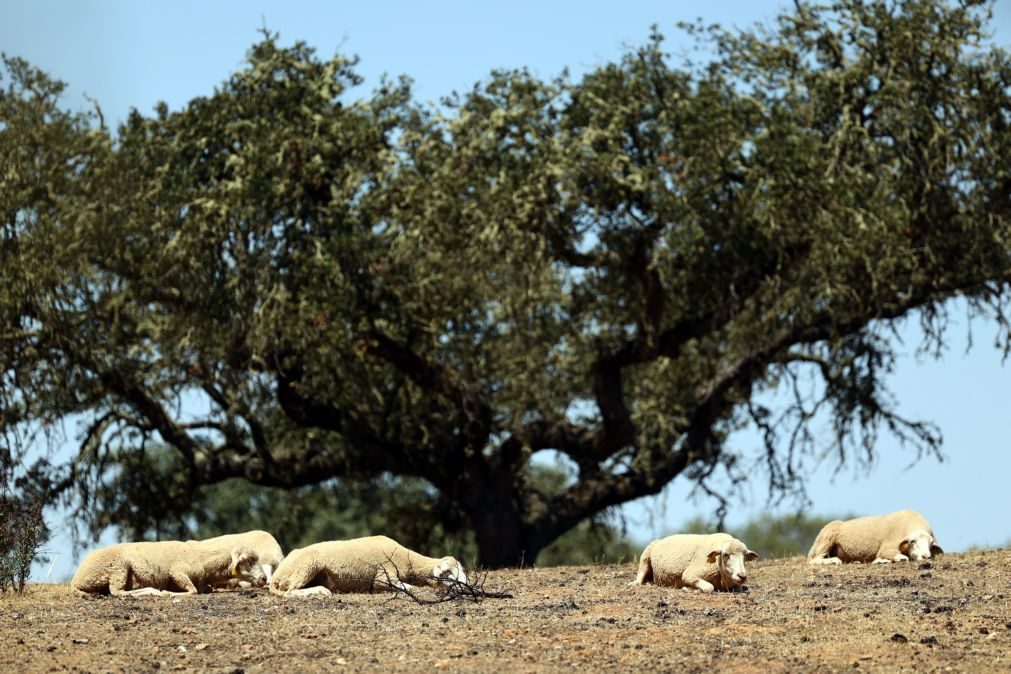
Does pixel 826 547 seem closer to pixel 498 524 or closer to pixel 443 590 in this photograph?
pixel 443 590

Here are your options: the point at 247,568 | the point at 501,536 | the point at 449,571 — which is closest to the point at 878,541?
the point at 449,571

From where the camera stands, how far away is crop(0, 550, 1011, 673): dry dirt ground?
10.8 metres

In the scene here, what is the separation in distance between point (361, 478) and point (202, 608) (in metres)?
14.3

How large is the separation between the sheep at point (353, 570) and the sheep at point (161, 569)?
2.15 ft

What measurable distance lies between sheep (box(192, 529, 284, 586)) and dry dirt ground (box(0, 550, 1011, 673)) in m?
0.42

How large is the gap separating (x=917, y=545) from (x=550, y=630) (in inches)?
213

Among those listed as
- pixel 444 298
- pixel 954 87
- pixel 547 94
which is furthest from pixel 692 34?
pixel 444 298

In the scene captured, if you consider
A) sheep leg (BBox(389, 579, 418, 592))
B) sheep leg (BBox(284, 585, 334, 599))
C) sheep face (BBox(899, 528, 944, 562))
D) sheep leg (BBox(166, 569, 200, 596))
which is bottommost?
sheep leg (BBox(284, 585, 334, 599))

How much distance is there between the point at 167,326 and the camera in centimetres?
2491

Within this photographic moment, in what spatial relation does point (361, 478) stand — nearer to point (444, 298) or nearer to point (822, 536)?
point (444, 298)

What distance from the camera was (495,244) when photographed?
77.8ft

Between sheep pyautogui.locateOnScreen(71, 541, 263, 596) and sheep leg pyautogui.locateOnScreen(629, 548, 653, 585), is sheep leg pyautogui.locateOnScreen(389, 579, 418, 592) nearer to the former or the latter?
sheep pyautogui.locateOnScreen(71, 541, 263, 596)

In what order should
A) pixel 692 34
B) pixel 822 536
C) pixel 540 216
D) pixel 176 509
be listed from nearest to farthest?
pixel 822 536, pixel 540 216, pixel 692 34, pixel 176 509

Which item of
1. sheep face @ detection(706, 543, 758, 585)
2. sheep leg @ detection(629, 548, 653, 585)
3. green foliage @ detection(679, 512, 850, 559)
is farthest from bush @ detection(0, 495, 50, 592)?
green foliage @ detection(679, 512, 850, 559)
